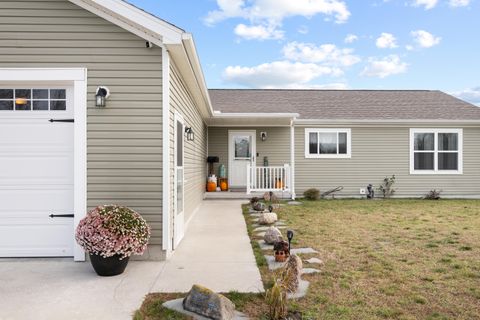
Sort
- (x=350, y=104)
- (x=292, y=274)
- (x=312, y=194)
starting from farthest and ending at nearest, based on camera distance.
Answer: (x=350, y=104) → (x=312, y=194) → (x=292, y=274)

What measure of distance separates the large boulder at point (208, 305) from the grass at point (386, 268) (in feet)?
0.64

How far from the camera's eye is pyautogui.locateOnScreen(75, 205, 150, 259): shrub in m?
3.79

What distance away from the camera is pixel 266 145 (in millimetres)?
12656

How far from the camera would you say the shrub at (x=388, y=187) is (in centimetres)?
1255

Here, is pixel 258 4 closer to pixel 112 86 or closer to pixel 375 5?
pixel 375 5

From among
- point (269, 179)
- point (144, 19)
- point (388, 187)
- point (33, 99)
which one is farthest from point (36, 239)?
point (388, 187)

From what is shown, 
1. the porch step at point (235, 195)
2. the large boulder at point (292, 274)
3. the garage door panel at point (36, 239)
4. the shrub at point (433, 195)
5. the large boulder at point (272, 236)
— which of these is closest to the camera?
the large boulder at point (292, 274)

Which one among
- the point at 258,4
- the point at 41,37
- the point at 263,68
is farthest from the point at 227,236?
the point at 263,68

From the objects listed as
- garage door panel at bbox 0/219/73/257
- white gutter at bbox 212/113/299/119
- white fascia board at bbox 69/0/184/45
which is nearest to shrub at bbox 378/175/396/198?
white gutter at bbox 212/113/299/119

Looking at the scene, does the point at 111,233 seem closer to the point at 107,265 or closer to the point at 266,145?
the point at 107,265

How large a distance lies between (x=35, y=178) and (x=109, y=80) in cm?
159

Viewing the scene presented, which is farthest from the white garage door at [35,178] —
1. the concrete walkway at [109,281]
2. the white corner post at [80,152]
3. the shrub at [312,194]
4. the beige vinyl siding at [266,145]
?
the shrub at [312,194]

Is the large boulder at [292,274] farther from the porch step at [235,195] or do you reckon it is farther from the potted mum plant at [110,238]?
the porch step at [235,195]

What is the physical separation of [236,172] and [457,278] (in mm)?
9215
